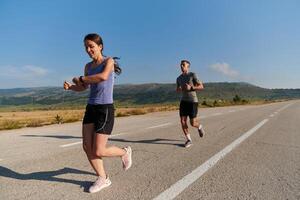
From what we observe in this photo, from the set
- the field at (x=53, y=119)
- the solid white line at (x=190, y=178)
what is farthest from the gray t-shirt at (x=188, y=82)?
the field at (x=53, y=119)

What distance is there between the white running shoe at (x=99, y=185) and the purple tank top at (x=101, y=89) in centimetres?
95

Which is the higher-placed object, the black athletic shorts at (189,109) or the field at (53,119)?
the black athletic shorts at (189,109)

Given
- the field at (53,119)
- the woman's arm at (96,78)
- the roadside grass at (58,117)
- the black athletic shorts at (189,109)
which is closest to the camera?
the woman's arm at (96,78)

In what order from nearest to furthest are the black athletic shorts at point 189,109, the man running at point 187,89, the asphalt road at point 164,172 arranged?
1. the asphalt road at point 164,172
2. the man running at point 187,89
3. the black athletic shorts at point 189,109

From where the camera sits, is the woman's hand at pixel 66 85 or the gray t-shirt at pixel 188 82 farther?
the gray t-shirt at pixel 188 82

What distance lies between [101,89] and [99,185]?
1.16 metres

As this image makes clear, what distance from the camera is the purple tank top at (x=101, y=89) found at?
468 centimetres

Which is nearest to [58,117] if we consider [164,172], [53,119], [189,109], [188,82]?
[53,119]

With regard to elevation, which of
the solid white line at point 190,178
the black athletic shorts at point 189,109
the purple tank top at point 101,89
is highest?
the purple tank top at point 101,89

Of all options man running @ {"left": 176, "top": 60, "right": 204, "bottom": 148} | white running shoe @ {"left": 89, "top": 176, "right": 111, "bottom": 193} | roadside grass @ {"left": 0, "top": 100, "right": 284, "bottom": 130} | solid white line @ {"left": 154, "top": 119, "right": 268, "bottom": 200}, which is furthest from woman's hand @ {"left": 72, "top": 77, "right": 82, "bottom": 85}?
roadside grass @ {"left": 0, "top": 100, "right": 284, "bottom": 130}

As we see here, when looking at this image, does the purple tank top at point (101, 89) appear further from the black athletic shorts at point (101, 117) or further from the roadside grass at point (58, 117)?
the roadside grass at point (58, 117)

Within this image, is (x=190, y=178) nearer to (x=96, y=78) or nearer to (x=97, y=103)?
(x=97, y=103)

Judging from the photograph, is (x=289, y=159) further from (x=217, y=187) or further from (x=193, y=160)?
(x=217, y=187)

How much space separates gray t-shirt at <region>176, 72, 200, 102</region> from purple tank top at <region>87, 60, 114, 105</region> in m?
4.24
